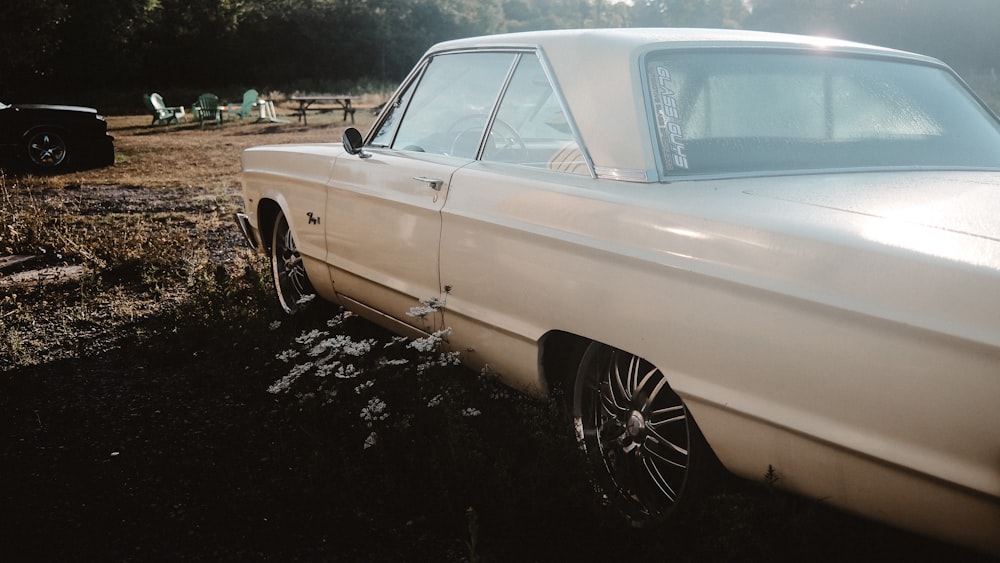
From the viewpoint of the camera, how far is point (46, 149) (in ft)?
44.0

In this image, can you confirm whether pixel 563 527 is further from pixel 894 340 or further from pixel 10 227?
pixel 10 227

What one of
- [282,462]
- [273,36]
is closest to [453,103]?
[282,462]

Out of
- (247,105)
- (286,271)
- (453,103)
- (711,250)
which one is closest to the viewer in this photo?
(711,250)

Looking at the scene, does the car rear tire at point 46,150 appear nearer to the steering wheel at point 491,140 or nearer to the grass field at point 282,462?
the grass field at point 282,462

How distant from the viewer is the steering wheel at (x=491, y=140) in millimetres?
3256

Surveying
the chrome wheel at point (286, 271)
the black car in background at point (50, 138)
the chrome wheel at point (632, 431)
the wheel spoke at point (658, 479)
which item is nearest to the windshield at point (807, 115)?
the chrome wheel at point (632, 431)

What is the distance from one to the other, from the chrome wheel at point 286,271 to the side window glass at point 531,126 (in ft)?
6.27

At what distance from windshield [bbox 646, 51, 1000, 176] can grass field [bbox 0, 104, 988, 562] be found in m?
0.97

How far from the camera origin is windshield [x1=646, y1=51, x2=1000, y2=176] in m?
2.67

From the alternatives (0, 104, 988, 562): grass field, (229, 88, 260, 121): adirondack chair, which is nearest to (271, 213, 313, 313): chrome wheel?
(0, 104, 988, 562): grass field

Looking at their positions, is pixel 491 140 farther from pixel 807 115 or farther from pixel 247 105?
pixel 247 105

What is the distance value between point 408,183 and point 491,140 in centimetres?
39

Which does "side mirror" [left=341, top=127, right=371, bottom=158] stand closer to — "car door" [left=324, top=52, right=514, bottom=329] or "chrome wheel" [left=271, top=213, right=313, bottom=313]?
"car door" [left=324, top=52, right=514, bottom=329]

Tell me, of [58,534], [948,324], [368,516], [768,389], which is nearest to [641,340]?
[768,389]
